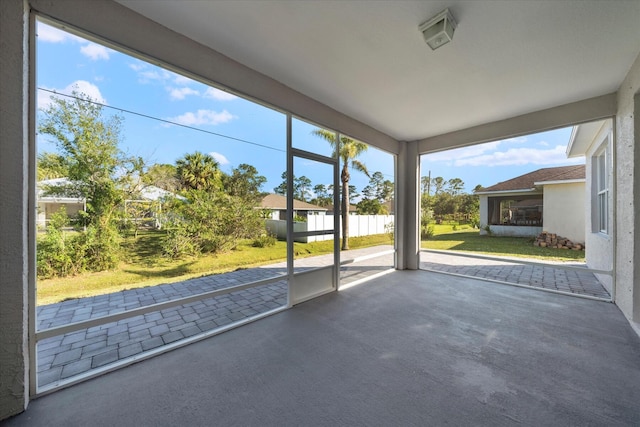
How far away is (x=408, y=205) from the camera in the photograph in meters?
5.22

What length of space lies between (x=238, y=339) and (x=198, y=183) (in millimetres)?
2582

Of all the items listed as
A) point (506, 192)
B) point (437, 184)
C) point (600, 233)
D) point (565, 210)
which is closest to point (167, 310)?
point (600, 233)

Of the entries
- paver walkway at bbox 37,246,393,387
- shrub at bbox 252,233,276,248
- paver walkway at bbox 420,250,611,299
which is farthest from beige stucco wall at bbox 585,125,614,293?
shrub at bbox 252,233,276,248

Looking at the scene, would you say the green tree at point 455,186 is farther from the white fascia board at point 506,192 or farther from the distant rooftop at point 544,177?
the distant rooftop at point 544,177

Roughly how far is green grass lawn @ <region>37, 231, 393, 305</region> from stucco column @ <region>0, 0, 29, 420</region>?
1332 millimetres

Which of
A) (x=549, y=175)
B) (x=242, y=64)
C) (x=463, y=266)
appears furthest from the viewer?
(x=549, y=175)

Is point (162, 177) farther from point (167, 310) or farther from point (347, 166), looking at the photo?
point (347, 166)

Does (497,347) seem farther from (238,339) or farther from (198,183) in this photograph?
(198,183)

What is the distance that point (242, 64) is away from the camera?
259 cm

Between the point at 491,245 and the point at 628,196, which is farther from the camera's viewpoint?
the point at 491,245

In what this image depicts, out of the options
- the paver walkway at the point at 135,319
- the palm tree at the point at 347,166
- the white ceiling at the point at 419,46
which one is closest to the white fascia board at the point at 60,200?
the paver walkway at the point at 135,319

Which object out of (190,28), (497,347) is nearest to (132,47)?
(190,28)

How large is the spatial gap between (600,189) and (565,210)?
4.02 meters

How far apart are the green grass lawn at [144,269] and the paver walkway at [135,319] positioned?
182 mm
